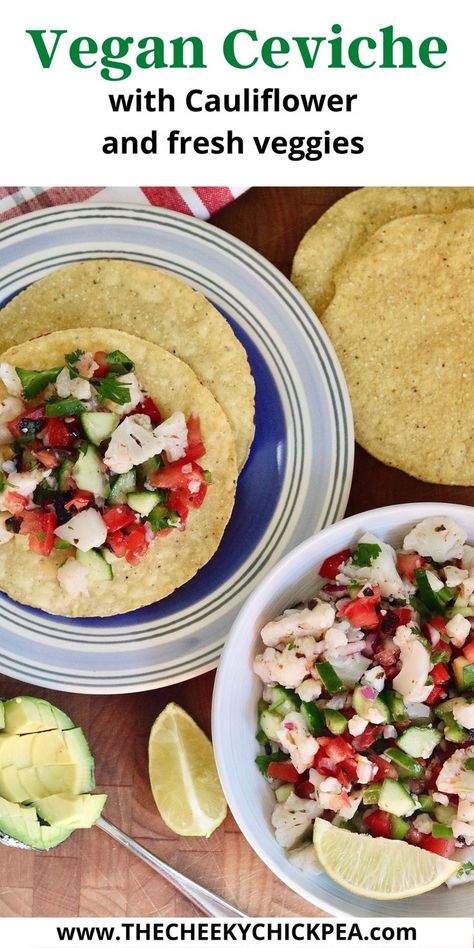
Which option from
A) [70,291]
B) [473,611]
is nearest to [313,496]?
[473,611]

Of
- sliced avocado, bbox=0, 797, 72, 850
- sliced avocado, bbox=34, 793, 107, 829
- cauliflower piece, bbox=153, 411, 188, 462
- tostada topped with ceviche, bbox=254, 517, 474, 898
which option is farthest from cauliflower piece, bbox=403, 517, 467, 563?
sliced avocado, bbox=0, 797, 72, 850

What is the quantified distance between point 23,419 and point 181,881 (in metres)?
1.86

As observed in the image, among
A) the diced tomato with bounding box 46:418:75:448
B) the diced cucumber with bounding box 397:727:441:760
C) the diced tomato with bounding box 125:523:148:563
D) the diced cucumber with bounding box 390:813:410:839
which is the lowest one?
the diced cucumber with bounding box 390:813:410:839

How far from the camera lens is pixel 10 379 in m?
2.87

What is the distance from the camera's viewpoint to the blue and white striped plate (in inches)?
123

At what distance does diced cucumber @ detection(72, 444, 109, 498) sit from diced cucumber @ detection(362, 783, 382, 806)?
1.29m

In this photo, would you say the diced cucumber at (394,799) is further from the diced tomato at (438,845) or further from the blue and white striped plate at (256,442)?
the blue and white striped plate at (256,442)

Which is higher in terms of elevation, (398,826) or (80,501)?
(80,501)

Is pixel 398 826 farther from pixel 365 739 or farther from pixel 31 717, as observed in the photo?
pixel 31 717

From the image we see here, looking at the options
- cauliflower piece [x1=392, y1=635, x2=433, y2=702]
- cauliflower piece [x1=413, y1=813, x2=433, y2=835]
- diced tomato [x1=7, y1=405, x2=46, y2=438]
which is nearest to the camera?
cauliflower piece [x1=392, y1=635, x2=433, y2=702]

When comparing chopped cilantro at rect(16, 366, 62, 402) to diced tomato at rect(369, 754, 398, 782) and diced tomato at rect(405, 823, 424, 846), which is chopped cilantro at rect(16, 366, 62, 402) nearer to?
diced tomato at rect(369, 754, 398, 782)

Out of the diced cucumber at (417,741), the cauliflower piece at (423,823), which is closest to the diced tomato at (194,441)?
the diced cucumber at (417,741)

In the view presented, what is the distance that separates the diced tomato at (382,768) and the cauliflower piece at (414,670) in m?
0.23

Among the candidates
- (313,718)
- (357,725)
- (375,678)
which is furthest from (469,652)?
(313,718)
